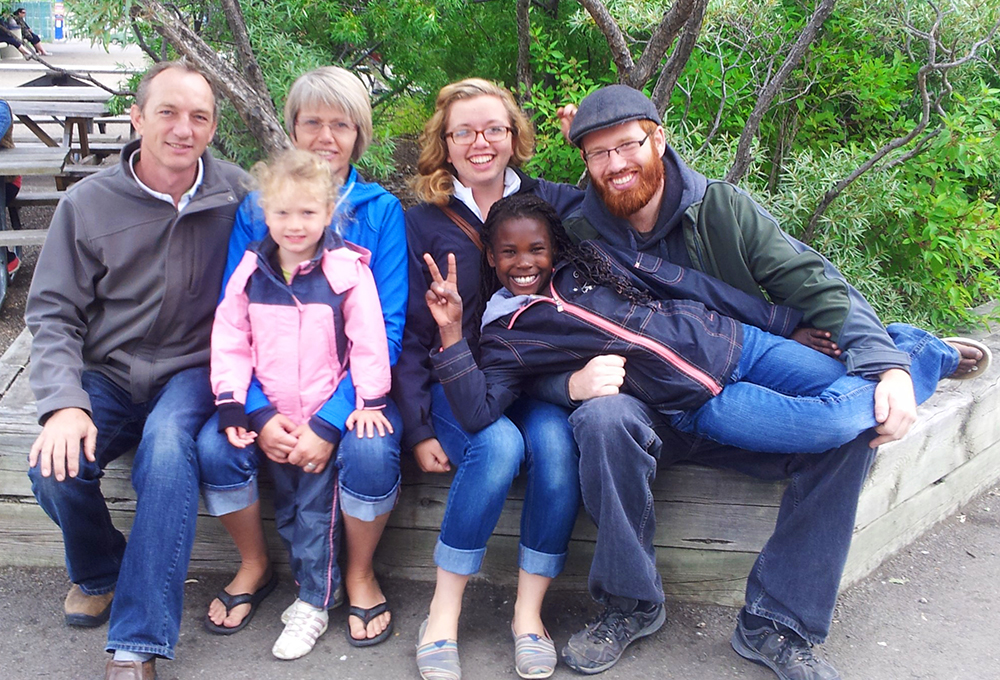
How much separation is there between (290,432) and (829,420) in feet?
5.00

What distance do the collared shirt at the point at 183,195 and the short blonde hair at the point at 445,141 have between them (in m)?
0.69

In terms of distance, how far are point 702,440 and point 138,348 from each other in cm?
176

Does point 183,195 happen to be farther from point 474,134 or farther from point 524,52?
point 524,52

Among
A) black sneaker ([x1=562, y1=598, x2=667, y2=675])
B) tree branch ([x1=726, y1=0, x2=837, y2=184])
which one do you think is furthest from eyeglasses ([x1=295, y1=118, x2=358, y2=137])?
black sneaker ([x1=562, y1=598, x2=667, y2=675])

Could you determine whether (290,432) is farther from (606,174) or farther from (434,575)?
(606,174)

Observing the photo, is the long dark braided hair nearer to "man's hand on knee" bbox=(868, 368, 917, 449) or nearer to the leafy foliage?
"man's hand on knee" bbox=(868, 368, 917, 449)

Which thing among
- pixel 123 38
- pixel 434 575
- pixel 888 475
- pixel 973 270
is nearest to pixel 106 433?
pixel 434 575

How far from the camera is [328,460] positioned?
2643 mm

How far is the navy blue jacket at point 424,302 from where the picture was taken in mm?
2727

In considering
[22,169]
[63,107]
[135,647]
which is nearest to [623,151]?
[135,647]

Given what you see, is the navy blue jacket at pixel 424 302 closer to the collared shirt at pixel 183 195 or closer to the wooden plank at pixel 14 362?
the collared shirt at pixel 183 195

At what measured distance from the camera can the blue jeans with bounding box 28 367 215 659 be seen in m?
2.43

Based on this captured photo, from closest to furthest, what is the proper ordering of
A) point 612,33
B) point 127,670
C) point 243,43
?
point 127,670, point 612,33, point 243,43

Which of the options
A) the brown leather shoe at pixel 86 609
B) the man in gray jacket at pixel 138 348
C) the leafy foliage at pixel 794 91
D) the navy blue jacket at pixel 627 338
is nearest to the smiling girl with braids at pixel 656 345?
the navy blue jacket at pixel 627 338
